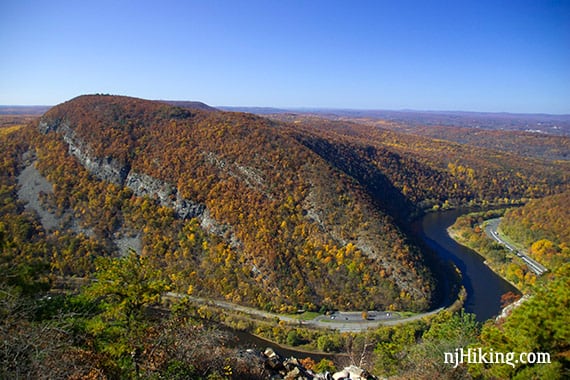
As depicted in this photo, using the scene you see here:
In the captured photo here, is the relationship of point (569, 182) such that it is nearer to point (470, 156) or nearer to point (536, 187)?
point (536, 187)

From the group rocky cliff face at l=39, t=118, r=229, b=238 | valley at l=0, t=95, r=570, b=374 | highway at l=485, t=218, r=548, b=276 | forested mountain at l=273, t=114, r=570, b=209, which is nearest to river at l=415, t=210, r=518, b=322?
valley at l=0, t=95, r=570, b=374

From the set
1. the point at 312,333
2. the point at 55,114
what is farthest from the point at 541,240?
the point at 55,114

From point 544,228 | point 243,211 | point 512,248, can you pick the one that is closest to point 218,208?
point 243,211

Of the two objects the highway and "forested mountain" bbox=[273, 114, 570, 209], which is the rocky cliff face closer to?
"forested mountain" bbox=[273, 114, 570, 209]

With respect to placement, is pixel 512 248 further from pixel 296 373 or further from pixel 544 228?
pixel 296 373

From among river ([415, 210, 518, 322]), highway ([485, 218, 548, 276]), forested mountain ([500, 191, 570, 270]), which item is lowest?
river ([415, 210, 518, 322])

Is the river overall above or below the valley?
below
